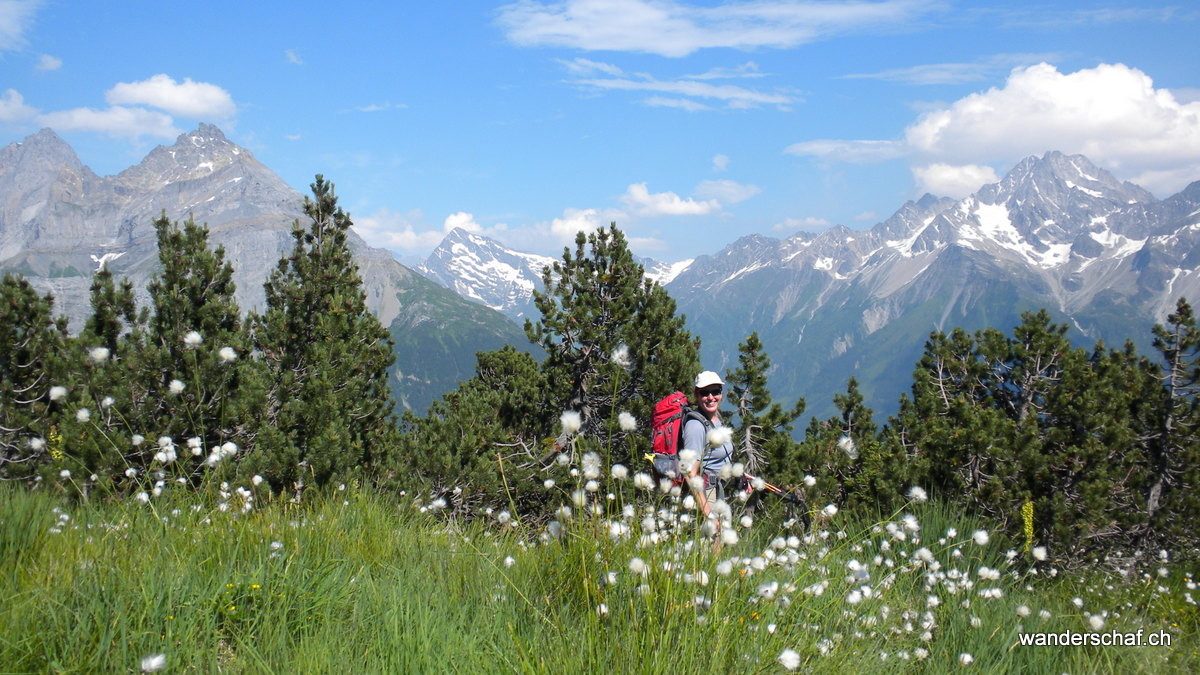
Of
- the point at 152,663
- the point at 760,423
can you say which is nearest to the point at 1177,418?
the point at 760,423

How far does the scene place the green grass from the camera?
297 centimetres

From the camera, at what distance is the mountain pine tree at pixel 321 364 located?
10.1 m

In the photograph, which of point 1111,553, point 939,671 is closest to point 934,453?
point 1111,553

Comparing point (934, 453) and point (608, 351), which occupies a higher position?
point (608, 351)

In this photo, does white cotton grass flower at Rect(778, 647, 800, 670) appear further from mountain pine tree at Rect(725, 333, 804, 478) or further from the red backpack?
mountain pine tree at Rect(725, 333, 804, 478)

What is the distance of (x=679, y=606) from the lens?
3.17 meters

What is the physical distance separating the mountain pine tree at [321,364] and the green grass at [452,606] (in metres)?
4.86

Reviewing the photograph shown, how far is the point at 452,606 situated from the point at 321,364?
26.6 ft

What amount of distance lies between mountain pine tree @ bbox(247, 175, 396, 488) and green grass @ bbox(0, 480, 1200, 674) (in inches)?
191

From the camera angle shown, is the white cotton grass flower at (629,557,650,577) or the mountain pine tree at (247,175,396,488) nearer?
the white cotton grass flower at (629,557,650,577)

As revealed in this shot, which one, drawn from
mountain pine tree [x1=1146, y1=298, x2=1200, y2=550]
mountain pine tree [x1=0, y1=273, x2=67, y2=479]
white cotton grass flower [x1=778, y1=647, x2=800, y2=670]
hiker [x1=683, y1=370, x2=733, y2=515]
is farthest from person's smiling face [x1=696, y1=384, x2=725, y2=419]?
mountain pine tree [x1=1146, y1=298, x2=1200, y2=550]

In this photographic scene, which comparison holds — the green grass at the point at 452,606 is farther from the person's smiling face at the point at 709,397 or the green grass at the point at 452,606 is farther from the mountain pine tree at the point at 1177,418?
the mountain pine tree at the point at 1177,418

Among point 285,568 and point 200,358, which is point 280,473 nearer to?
point 200,358

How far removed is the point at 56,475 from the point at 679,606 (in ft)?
24.0
